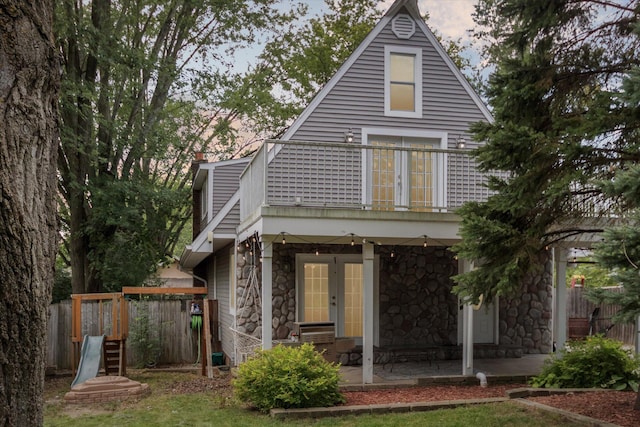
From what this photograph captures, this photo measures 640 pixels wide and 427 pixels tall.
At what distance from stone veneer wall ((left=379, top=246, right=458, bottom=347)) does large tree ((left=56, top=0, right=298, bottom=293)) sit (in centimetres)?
725

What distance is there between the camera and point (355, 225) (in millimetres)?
9938

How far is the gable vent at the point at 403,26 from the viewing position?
501 inches

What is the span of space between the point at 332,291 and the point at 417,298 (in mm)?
1822

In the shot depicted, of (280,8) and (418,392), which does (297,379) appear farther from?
(280,8)

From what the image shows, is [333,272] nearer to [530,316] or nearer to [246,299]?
[246,299]

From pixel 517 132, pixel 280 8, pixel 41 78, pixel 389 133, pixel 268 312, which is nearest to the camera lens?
pixel 41 78

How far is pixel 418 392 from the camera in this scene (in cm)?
917

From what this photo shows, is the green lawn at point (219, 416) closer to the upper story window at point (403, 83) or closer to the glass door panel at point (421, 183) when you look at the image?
the glass door panel at point (421, 183)

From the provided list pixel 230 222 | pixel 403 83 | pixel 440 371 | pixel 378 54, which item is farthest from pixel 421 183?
pixel 230 222

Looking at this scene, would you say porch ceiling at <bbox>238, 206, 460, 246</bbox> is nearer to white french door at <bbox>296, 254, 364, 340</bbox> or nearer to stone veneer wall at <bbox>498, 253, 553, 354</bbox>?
white french door at <bbox>296, 254, 364, 340</bbox>

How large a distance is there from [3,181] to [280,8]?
22.7m

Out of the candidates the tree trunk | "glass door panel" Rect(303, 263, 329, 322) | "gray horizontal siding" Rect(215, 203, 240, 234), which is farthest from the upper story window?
the tree trunk

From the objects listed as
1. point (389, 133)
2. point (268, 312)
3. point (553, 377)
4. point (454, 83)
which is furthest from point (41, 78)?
point (454, 83)

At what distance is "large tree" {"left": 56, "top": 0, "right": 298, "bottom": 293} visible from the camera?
49.5ft
